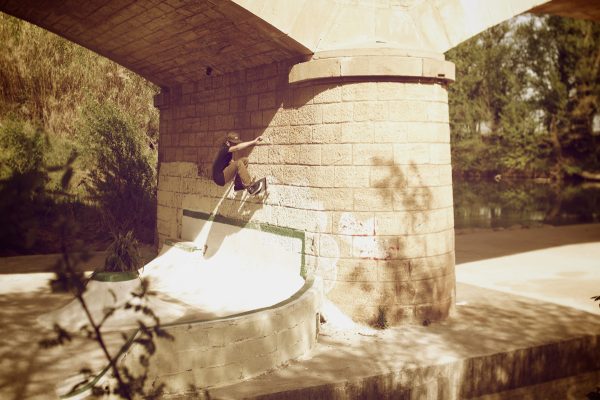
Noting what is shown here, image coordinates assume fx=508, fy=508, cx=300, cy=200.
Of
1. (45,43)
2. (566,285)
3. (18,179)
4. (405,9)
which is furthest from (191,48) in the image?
(45,43)

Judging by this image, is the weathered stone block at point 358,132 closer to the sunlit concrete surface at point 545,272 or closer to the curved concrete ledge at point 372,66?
the curved concrete ledge at point 372,66

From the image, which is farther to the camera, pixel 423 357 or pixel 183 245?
pixel 183 245

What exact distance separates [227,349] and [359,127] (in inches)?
119

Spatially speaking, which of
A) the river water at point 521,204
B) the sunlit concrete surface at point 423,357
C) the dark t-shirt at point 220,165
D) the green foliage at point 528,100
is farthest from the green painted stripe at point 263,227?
the green foliage at point 528,100

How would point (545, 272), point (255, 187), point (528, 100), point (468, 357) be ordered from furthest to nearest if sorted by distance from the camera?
point (528, 100) → point (545, 272) → point (255, 187) → point (468, 357)

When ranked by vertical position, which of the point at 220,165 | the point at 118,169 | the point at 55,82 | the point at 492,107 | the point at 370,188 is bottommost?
the point at 370,188

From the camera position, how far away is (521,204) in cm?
2383

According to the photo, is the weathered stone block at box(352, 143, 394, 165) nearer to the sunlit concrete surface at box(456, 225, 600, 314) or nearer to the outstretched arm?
the outstretched arm

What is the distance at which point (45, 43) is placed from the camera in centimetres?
1670

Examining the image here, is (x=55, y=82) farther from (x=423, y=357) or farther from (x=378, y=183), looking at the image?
(x=423, y=357)

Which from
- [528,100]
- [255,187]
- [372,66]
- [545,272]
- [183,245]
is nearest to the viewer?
[372,66]

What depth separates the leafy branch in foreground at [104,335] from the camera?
6.27ft

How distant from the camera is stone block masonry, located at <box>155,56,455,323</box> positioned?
6.04 metres

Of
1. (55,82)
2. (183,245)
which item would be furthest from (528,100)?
(183,245)
